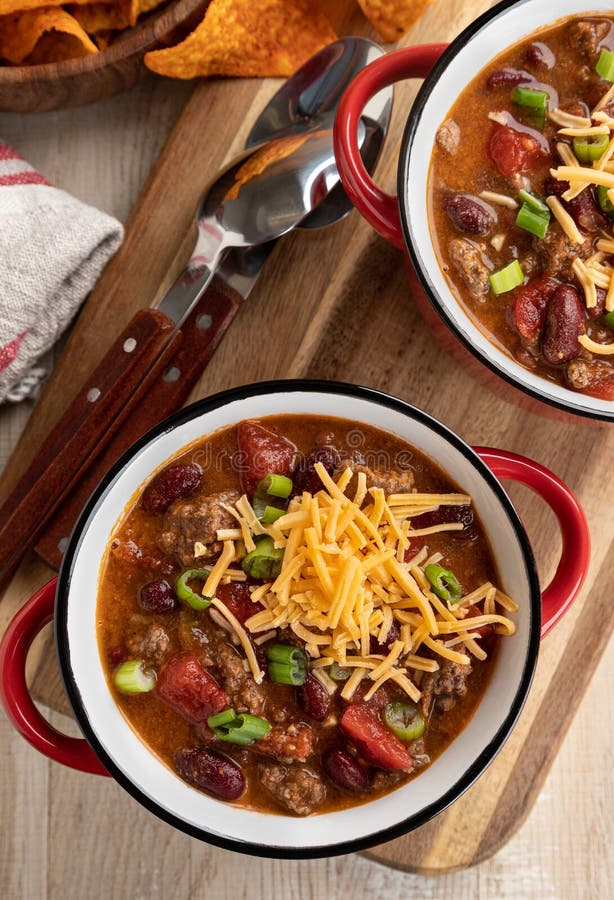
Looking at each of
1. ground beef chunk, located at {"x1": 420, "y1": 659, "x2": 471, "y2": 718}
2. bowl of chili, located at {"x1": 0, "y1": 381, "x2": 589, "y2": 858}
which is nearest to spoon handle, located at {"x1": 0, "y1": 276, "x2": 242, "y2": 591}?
bowl of chili, located at {"x1": 0, "y1": 381, "x2": 589, "y2": 858}

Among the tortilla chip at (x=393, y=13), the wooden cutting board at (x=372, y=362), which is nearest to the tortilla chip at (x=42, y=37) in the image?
the wooden cutting board at (x=372, y=362)

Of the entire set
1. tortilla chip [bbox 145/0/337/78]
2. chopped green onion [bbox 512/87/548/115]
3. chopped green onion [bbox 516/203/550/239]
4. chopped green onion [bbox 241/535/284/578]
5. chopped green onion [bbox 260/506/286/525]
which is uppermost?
tortilla chip [bbox 145/0/337/78]

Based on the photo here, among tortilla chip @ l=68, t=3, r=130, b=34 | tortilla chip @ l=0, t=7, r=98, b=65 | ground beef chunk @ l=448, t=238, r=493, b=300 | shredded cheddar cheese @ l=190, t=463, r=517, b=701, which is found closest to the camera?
shredded cheddar cheese @ l=190, t=463, r=517, b=701

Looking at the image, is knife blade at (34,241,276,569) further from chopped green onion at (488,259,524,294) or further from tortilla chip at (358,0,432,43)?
tortilla chip at (358,0,432,43)

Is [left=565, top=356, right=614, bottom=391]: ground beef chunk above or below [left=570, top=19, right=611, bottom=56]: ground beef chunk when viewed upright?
below

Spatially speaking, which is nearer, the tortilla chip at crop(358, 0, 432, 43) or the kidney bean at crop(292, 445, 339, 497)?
the kidney bean at crop(292, 445, 339, 497)

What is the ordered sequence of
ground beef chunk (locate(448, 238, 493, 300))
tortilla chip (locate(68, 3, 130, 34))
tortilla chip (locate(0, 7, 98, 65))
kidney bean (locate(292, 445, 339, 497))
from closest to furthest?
kidney bean (locate(292, 445, 339, 497))
ground beef chunk (locate(448, 238, 493, 300))
tortilla chip (locate(0, 7, 98, 65))
tortilla chip (locate(68, 3, 130, 34))

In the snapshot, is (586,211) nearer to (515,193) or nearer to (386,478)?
(515,193)

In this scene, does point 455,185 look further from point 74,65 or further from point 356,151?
point 74,65
